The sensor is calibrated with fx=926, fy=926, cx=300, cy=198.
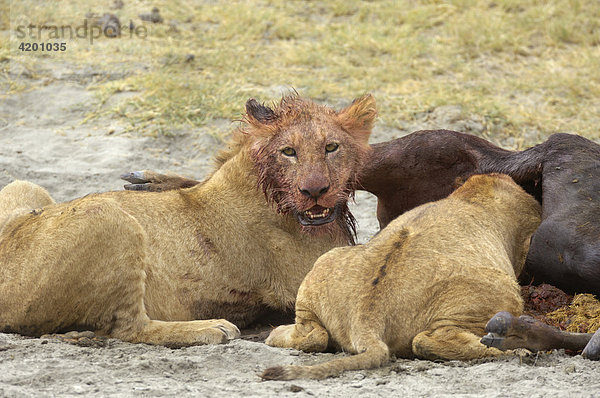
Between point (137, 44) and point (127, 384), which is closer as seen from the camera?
point (127, 384)

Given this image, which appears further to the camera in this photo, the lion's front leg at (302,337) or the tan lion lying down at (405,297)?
the lion's front leg at (302,337)

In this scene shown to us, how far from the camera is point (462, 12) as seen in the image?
522 inches

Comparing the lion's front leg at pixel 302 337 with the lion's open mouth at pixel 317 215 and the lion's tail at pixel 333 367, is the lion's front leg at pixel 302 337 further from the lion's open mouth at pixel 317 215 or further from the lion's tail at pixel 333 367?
the lion's open mouth at pixel 317 215

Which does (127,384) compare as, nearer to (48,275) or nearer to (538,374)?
(48,275)

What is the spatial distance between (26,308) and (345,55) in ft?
25.3

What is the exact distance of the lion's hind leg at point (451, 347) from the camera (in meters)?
4.74

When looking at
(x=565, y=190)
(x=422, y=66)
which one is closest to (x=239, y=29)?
(x=422, y=66)

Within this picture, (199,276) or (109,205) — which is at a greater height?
(109,205)

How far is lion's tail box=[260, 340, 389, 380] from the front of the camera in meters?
4.43

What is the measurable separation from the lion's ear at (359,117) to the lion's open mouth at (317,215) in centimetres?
60

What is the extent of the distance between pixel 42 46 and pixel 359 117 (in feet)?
23.3

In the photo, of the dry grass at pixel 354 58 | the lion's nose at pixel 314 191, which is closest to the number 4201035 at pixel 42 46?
the dry grass at pixel 354 58

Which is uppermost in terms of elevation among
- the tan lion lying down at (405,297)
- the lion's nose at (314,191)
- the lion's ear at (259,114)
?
the lion's ear at (259,114)

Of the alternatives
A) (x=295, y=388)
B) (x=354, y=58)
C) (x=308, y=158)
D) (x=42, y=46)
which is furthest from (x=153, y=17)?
(x=295, y=388)
